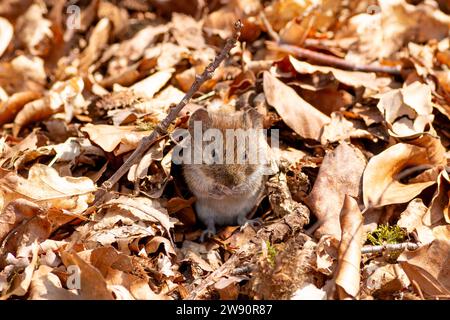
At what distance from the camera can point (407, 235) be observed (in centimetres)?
463

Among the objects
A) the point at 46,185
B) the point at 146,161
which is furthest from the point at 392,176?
the point at 46,185

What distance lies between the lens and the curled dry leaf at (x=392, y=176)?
4.86 meters

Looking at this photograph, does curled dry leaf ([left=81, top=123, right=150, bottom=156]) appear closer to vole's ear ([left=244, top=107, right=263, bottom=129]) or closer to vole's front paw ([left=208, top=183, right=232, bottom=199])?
vole's front paw ([left=208, top=183, right=232, bottom=199])

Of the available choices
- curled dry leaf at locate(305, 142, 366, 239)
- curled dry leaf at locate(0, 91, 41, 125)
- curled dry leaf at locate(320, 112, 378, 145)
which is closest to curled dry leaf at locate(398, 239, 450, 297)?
curled dry leaf at locate(305, 142, 366, 239)

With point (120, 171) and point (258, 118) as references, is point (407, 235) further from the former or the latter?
point (120, 171)

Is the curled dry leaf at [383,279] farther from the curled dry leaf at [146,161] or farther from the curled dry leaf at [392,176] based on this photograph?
the curled dry leaf at [146,161]

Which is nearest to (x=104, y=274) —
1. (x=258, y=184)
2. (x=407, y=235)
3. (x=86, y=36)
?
(x=258, y=184)

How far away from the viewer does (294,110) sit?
18.1 ft

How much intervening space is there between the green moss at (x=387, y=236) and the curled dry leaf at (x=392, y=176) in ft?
0.83

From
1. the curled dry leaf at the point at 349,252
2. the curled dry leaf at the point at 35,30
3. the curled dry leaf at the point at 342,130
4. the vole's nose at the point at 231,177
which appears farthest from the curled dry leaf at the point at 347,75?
the curled dry leaf at the point at 35,30

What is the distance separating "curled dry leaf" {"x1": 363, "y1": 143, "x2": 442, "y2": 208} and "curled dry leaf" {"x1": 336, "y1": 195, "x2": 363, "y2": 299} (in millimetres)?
623

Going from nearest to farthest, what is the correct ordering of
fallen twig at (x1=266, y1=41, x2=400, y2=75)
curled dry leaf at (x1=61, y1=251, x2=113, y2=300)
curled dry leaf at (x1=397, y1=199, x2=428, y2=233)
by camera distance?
curled dry leaf at (x1=61, y1=251, x2=113, y2=300), curled dry leaf at (x1=397, y1=199, x2=428, y2=233), fallen twig at (x1=266, y1=41, x2=400, y2=75)

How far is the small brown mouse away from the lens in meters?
4.97

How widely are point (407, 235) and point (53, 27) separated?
16.6ft
